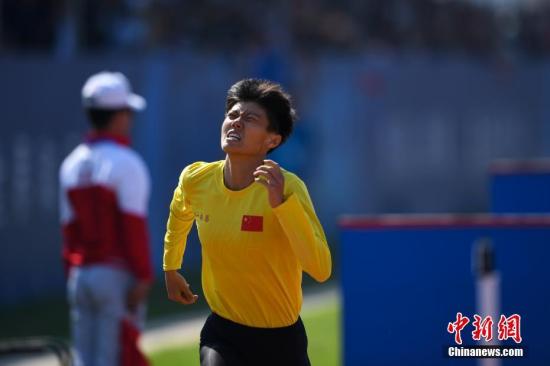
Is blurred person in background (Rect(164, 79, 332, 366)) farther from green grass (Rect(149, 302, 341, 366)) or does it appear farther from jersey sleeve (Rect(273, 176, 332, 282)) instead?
green grass (Rect(149, 302, 341, 366))

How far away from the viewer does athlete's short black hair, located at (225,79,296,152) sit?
17.8 ft

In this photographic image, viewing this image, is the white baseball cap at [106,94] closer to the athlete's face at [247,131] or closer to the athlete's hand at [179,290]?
the athlete's hand at [179,290]

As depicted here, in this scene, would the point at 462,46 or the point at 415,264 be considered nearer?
the point at 415,264

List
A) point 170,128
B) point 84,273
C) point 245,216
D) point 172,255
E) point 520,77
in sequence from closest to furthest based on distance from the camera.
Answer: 1. point 245,216
2. point 172,255
3. point 84,273
4. point 170,128
5. point 520,77

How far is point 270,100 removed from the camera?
17.8 ft

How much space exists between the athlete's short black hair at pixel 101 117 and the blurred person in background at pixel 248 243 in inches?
75.1

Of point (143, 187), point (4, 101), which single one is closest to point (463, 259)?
point (143, 187)

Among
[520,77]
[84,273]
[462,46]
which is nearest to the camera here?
[84,273]

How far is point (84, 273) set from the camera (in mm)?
7141

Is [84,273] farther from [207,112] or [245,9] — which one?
[245,9]

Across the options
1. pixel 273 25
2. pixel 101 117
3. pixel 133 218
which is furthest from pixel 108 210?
pixel 273 25

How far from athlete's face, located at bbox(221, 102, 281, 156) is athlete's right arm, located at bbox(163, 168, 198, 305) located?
1.14 feet

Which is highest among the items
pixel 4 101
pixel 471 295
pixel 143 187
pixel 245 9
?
pixel 245 9

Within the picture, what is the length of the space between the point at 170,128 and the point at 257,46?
244 cm
